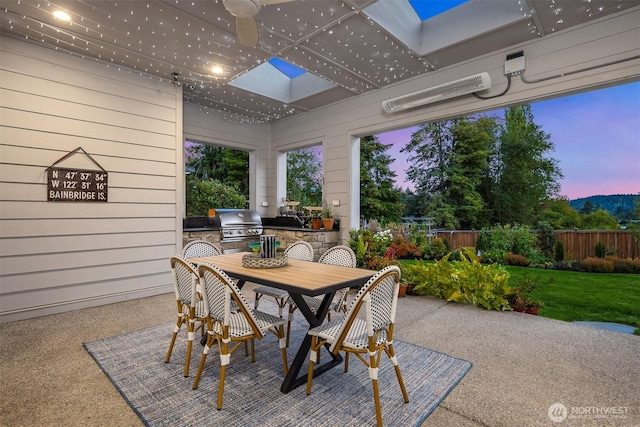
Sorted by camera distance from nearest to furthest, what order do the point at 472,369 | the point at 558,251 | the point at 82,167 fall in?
the point at 472,369 < the point at 82,167 < the point at 558,251

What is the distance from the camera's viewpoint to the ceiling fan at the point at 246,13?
215cm

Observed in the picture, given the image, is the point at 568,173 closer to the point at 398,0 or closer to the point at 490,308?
the point at 490,308

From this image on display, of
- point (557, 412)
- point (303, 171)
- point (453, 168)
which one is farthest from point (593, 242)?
point (303, 171)

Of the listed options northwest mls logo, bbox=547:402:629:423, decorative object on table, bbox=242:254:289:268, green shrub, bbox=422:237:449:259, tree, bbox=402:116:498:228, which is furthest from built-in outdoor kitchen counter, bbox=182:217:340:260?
northwest mls logo, bbox=547:402:629:423

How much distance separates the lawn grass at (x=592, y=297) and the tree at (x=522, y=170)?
3.86ft

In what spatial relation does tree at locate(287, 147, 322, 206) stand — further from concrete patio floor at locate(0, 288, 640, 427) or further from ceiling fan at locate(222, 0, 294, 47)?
ceiling fan at locate(222, 0, 294, 47)

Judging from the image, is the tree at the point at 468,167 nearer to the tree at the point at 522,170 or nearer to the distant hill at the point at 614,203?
the tree at the point at 522,170

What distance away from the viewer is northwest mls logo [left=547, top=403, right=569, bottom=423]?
5.79 ft

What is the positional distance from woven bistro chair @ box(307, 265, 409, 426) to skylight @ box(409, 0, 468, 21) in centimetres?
321

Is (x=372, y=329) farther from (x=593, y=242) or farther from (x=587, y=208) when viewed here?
(x=587, y=208)

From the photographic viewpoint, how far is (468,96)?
151 inches

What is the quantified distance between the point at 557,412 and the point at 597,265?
288 cm

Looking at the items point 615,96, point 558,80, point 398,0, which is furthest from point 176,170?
point 615,96

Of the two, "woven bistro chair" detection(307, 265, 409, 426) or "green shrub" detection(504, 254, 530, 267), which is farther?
"green shrub" detection(504, 254, 530, 267)
